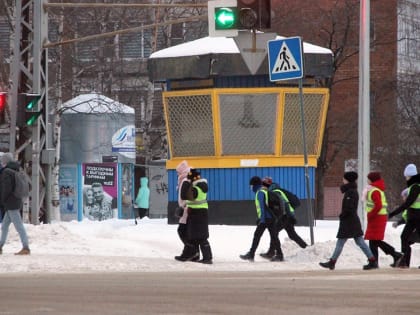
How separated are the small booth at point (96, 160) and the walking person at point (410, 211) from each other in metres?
22.0

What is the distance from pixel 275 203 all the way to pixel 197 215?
1940mm

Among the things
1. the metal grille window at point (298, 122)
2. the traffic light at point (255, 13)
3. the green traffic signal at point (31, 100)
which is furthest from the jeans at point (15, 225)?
the metal grille window at point (298, 122)

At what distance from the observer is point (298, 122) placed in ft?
99.0

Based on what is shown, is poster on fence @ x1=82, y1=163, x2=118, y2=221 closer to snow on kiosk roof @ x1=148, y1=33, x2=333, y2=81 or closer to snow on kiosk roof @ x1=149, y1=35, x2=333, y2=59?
snow on kiosk roof @ x1=148, y1=33, x2=333, y2=81

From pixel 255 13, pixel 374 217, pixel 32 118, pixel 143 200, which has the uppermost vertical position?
pixel 255 13

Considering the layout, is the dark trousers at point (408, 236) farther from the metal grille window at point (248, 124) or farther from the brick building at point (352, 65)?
the brick building at point (352, 65)

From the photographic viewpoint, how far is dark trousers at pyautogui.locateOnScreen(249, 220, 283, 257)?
2300 centimetres

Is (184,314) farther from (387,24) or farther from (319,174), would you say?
(387,24)

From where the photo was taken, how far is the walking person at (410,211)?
20.3 metres

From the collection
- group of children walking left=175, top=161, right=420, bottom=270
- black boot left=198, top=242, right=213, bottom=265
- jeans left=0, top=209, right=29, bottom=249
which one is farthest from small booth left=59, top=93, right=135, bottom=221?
black boot left=198, top=242, right=213, bottom=265

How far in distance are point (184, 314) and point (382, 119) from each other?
123 ft

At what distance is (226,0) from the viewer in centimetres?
2250

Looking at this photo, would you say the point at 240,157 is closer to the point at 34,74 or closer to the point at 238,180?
the point at 238,180

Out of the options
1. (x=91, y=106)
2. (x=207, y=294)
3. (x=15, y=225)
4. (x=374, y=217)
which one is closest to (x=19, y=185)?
(x=15, y=225)
